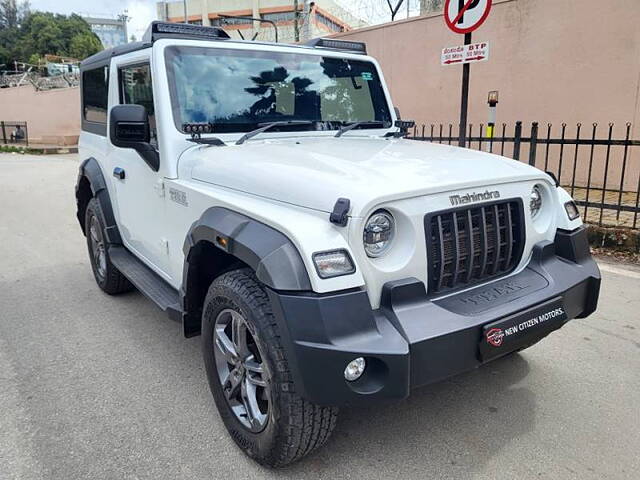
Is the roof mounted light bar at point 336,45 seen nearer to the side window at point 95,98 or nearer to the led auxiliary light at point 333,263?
the side window at point 95,98

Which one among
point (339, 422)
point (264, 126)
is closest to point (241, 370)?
point (339, 422)

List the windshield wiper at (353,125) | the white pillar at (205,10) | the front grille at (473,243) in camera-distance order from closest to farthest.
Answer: the front grille at (473,243) → the windshield wiper at (353,125) → the white pillar at (205,10)

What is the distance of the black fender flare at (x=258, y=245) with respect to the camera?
2045 millimetres

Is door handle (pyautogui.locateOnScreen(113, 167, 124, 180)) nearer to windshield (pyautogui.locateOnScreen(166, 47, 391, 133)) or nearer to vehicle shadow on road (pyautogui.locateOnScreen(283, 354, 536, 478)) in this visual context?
windshield (pyautogui.locateOnScreen(166, 47, 391, 133))

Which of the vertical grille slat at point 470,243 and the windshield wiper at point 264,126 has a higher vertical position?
the windshield wiper at point 264,126

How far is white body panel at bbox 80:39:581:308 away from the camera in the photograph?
2.20 m

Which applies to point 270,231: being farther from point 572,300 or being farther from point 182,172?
point 572,300

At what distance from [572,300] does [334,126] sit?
1.92 m

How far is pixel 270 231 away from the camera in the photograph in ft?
7.35

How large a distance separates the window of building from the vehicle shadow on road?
10.5 ft

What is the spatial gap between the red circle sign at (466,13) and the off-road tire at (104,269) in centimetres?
400

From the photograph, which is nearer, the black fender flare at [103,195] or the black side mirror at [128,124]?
the black side mirror at [128,124]

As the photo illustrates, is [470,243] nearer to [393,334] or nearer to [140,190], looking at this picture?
[393,334]

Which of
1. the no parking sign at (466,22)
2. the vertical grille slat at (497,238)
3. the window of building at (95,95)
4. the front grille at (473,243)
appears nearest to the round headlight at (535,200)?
the front grille at (473,243)
